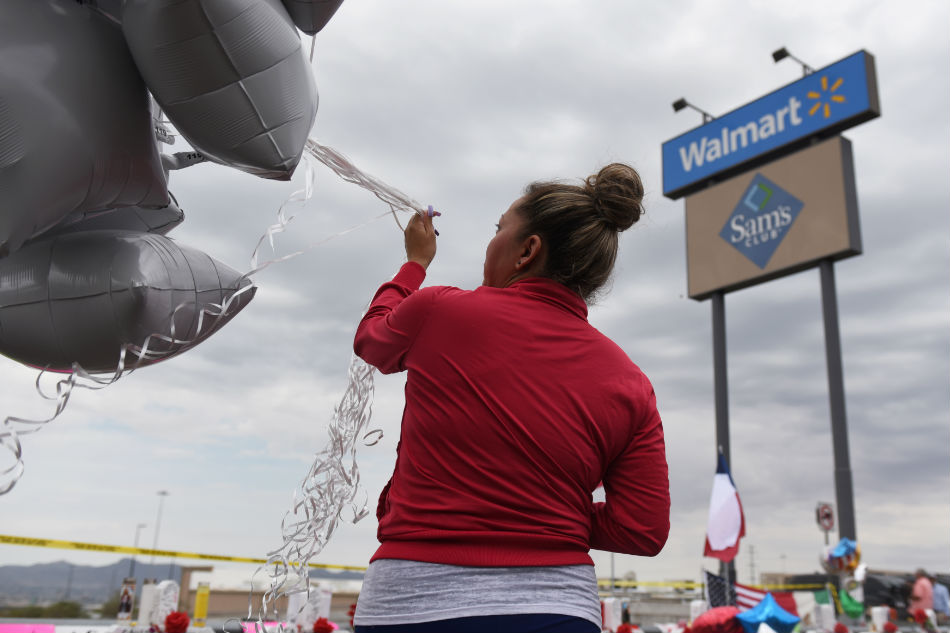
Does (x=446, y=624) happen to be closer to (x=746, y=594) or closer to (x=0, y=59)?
(x=0, y=59)

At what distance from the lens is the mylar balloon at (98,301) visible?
1.38m

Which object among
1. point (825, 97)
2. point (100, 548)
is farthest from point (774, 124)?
point (100, 548)

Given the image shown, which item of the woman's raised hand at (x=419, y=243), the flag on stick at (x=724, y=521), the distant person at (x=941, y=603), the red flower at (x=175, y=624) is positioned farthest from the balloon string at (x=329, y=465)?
the distant person at (x=941, y=603)

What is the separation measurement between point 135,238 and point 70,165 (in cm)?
32

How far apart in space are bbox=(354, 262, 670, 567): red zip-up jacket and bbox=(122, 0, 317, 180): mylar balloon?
34 centimetres

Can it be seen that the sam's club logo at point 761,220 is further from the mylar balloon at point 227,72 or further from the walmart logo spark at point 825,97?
Result: the mylar balloon at point 227,72

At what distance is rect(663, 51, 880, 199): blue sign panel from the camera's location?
10.6 metres

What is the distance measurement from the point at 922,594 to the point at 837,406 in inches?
96.8

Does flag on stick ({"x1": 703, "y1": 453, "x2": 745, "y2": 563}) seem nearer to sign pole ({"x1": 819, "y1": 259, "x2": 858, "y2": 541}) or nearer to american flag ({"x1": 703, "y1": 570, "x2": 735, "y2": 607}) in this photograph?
sign pole ({"x1": 819, "y1": 259, "x2": 858, "y2": 541})

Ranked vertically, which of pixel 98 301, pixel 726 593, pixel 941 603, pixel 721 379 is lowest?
pixel 941 603

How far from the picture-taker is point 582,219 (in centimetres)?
119

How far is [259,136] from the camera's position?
1248mm

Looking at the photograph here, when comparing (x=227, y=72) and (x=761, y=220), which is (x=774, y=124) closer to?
(x=761, y=220)

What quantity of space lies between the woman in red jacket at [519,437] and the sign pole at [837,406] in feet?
31.3
